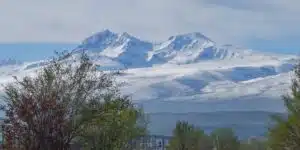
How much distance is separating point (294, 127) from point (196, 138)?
35366 mm

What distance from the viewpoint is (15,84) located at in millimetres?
23734

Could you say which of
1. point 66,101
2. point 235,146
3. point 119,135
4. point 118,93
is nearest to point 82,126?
point 66,101

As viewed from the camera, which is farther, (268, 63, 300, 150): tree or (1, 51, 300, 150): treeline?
(268, 63, 300, 150): tree

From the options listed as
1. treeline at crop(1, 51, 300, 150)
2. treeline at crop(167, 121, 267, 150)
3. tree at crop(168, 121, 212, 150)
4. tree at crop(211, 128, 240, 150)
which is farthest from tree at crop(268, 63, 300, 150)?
tree at crop(211, 128, 240, 150)

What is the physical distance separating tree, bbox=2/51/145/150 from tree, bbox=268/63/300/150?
13898mm

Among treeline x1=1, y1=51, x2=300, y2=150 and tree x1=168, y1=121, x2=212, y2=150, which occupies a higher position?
treeline x1=1, y1=51, x2=300, y2=150

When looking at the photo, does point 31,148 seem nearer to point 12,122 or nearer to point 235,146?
point 12,122

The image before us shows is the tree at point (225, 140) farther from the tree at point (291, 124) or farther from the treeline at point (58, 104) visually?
the treeline at point (58, 104)

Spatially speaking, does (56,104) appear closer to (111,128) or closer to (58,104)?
(58,104)

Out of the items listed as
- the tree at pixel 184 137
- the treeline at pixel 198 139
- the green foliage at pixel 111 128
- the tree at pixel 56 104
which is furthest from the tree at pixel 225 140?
the tree at pixel 56 104

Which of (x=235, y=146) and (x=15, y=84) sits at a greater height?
(x=15, y=84)

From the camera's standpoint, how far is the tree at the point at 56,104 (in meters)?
21.8

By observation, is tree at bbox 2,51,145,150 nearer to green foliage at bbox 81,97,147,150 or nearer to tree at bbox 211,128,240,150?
green foliage at bbox 81,97,147,150

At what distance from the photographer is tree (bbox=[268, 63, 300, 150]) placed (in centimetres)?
3622
